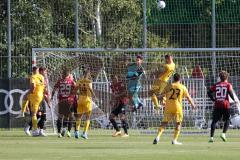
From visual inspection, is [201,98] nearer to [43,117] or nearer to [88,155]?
[43,117]

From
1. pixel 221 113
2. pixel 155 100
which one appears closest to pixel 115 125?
pixel 155 100

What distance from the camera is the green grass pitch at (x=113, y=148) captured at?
19406 millimetres

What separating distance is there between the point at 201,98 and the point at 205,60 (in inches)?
56.9

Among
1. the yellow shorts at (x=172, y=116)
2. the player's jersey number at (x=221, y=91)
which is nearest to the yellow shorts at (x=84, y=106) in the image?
the yellow shorts at (x=172, y=116)

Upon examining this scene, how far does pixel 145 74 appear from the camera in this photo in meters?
29.6

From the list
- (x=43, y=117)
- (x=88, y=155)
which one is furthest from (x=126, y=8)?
(x=88, y=155)

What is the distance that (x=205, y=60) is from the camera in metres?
31.7

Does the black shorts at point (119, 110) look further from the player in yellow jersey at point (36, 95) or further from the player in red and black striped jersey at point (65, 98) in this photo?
the player in yellow jersey at point (36, 95)

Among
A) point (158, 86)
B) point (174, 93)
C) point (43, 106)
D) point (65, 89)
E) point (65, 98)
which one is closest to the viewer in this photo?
point (174, 93)

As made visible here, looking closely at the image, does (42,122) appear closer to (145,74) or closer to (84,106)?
(84,106)

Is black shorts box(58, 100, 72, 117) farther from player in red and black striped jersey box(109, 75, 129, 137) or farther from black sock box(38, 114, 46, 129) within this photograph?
player in red and black striped jersey box(109, 75, 129, 137)

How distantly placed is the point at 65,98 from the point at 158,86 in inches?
122

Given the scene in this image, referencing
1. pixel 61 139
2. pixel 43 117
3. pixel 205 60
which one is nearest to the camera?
pixel 61 139

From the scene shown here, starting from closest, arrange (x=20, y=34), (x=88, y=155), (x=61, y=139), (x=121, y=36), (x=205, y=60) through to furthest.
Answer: (x=88, y=155), (x=61, y=139), (x=205, y=60), (x=20, y=34), (x=121, y=36)
